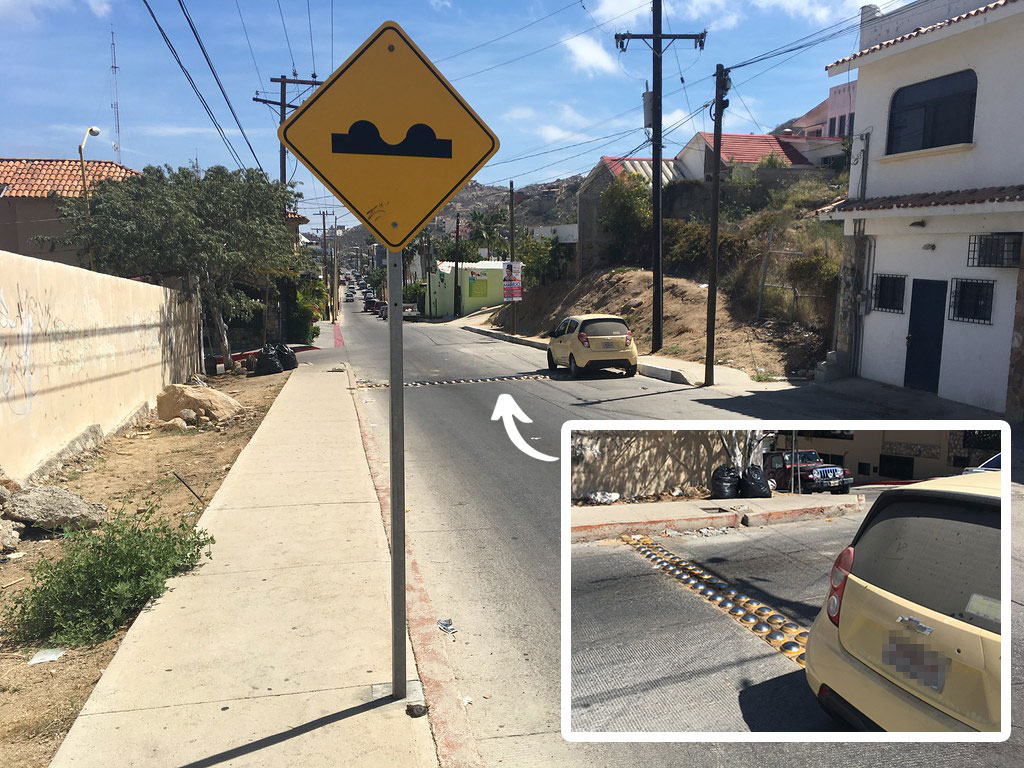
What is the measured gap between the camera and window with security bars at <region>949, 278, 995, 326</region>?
14.1 meters

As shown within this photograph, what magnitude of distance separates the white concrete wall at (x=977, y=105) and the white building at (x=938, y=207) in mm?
22

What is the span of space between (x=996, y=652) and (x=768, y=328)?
2164 centimetres

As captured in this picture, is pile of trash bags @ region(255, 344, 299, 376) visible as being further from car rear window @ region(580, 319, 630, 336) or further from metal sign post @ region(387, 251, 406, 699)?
metal sign post @ region(387, 251, 406, 699)

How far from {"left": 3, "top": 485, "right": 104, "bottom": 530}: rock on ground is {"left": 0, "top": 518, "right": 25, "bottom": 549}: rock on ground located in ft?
0.55

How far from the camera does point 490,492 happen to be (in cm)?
912

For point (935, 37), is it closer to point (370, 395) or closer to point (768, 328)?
point (768, 328)

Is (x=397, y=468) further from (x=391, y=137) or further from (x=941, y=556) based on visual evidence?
(x=941, y=556)

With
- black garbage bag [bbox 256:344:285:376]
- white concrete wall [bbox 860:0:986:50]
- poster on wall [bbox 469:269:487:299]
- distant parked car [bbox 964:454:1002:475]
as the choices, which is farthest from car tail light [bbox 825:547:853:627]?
poster on wall [bbox 469:269:487:299]

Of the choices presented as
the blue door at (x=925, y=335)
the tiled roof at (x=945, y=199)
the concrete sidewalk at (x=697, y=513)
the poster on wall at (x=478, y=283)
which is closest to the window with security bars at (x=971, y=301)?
the blue door at (x=925, y=335)

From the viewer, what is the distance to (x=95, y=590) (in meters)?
5.33

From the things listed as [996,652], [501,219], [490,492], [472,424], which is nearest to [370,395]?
[472,424]

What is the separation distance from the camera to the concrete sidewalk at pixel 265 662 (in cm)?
368

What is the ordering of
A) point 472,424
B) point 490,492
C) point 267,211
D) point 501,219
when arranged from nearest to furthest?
point 490,492 → point 472,424 → point 267,211 → point 501,219

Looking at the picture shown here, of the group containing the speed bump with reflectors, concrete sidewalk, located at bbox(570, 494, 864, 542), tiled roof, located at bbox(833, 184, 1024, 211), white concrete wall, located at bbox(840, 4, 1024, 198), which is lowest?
the speed bump with reflectors
